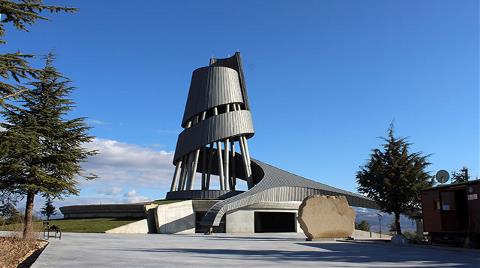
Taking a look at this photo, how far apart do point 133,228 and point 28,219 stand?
21.1 m

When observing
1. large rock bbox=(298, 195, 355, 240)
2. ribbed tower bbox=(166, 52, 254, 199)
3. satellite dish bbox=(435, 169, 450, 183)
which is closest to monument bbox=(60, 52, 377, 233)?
ribbed tower bbox=(166, 52, 254, 199)

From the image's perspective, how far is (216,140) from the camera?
189 feet

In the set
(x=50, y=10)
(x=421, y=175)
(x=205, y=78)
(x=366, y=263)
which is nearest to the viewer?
(x=366, y=263)

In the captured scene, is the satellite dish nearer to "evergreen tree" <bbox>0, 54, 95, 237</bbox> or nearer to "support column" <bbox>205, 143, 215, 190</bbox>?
"evergreen tree" <bbox>0, 54, 95, 237</bbox>

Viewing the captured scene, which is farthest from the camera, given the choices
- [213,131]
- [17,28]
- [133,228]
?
[213,131]

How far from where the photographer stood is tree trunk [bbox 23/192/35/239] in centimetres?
2000

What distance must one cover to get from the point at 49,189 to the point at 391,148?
20.5 meters

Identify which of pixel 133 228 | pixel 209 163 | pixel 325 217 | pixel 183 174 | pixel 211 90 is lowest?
pixel 133 228

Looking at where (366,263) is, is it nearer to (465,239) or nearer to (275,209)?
(465,239)

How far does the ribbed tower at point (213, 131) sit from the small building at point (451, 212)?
3454cm

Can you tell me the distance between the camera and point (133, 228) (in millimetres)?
41688

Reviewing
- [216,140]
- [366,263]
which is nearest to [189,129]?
[216,140]

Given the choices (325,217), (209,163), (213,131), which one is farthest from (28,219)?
(209,163)

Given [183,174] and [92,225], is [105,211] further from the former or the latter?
[183,174]
